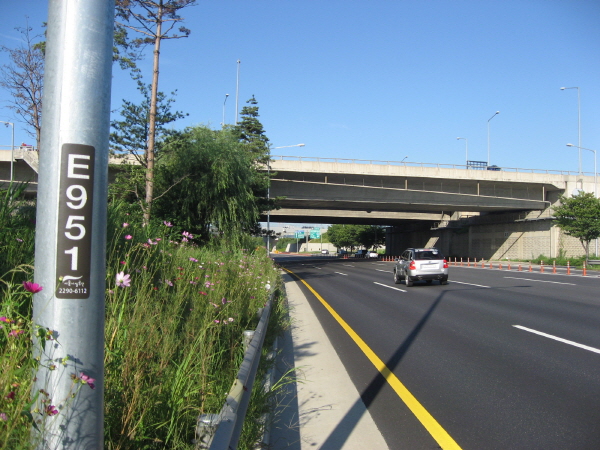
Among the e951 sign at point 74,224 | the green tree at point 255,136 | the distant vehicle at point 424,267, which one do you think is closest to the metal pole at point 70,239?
the e951 sign at point 74,224

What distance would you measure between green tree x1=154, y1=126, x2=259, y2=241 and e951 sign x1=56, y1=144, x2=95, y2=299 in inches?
655

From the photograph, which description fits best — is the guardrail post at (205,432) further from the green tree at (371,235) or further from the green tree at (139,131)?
the green tree at (371,235)

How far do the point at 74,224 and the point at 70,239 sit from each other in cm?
6

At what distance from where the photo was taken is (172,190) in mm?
19578

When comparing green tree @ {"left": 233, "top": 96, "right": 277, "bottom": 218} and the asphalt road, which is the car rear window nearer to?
the asphalt road

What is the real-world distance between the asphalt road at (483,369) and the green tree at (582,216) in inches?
1113

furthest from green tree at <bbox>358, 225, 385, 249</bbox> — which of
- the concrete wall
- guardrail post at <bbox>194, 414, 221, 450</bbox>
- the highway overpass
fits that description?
guardrail post at <bbox>194, 414, 221, 450</bbox>

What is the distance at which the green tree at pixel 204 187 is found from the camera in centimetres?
1891

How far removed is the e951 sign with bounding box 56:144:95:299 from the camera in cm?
191

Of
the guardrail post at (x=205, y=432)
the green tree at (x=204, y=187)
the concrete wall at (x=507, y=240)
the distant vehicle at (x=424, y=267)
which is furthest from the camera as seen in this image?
the concrete wall at (x=507, y=240)

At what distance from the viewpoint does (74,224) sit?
75.5 inches

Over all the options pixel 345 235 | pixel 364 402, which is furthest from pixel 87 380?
pixel 345 235

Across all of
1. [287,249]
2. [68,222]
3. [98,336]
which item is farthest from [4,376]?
[287,249]

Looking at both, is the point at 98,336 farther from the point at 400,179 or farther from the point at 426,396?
the point at 400,179
